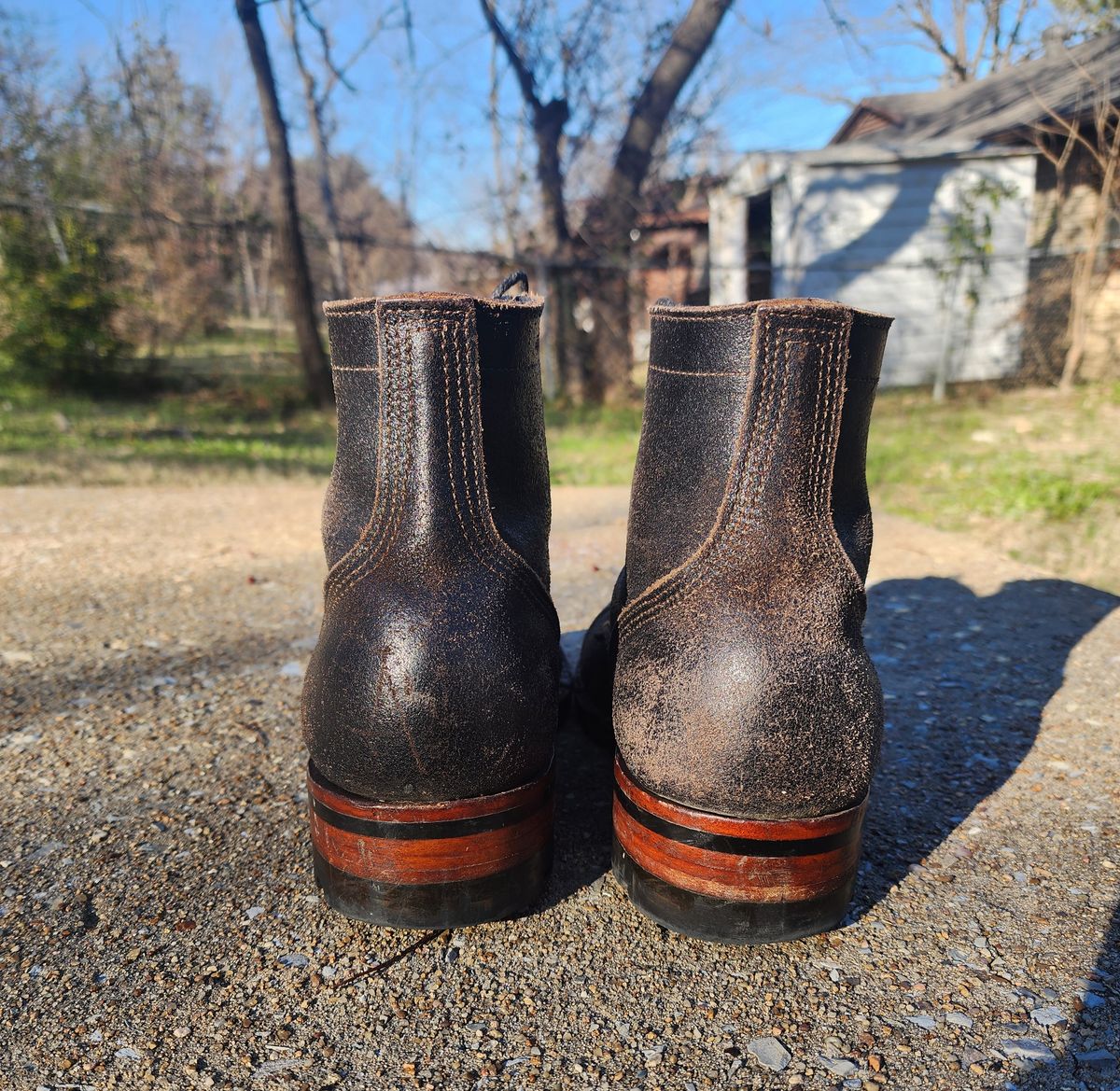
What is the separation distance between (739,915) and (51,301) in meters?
10.6

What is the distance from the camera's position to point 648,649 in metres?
1.26

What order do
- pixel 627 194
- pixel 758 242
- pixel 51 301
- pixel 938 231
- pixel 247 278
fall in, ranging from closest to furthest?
pixel 51 301 < pixel 627 194 < pixel 938 231 < pixel 247 278 < pixel 758 242

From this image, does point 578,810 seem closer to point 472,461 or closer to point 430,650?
point 430,650

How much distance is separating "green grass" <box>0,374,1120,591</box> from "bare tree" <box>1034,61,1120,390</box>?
87cm

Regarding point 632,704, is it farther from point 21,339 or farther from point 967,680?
point 21,339

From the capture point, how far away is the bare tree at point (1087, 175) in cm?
890

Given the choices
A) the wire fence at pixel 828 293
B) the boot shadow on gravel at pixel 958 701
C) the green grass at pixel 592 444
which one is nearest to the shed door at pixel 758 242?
the wire fence at pixel 828 293

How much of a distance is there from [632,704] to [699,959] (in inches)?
14.2

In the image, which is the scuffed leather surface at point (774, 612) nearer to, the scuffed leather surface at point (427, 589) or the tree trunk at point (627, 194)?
the scuffed leather surface at point (427, 589)

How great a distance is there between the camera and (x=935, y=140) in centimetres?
1105

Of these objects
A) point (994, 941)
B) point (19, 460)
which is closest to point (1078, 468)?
point (994, 941)

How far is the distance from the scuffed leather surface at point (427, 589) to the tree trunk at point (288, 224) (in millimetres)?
8581

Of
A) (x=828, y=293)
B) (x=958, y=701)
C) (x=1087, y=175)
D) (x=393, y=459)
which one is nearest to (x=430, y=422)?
(x=393, y=459)

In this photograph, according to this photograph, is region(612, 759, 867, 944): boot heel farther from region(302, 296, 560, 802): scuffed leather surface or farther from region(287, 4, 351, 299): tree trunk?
region(287, 4, 351, 299): tree trunk
